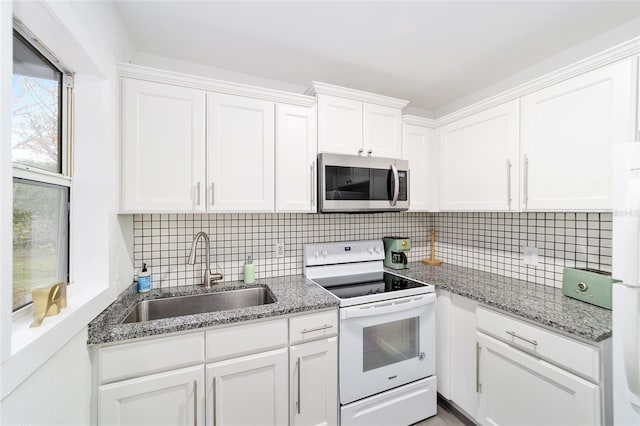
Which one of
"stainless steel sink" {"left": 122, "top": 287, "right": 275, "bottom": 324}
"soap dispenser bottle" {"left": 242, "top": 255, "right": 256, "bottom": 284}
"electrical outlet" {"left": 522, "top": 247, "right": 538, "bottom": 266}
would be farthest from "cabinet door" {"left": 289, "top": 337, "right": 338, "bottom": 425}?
"electrical outlet" {"left": 522, "top": 247, "right": 538, "bottom": 266}

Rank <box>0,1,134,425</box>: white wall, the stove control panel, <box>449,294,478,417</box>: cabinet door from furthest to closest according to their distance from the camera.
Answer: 1. the stove control panel
2. <box>449,294,478,417</box>: cabinet door
3. <box>0,1,134,425</box>: white wall

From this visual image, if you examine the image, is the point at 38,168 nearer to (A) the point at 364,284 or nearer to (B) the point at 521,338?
(A) the point at 364,284

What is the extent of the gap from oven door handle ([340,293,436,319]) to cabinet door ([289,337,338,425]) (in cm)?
18

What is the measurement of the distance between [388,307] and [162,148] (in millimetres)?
1644

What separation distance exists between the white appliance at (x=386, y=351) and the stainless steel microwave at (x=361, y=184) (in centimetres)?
59

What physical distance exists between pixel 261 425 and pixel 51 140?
167cm

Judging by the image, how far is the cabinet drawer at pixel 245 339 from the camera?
1.32 m

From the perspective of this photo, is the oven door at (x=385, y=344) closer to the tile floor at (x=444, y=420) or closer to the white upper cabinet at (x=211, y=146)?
the tile floor at (x=444, y=420)

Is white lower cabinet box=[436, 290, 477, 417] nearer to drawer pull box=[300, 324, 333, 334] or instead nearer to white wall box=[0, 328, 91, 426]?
drawer pull box=[300, 324, 333, 334]

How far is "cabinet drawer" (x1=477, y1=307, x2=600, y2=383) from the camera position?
116cm

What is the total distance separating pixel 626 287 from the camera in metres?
1.00

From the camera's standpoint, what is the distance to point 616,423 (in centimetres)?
105

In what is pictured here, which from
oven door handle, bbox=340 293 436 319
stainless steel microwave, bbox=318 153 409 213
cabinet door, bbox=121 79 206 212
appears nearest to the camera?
cabinet door, bbox=121 79 206 212

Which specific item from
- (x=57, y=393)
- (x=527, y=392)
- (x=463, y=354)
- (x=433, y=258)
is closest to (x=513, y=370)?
(x=527, y=392)
